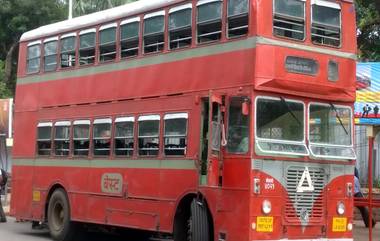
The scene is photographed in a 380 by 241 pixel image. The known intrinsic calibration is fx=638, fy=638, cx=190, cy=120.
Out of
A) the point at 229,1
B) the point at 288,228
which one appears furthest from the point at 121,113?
the point at 288,228

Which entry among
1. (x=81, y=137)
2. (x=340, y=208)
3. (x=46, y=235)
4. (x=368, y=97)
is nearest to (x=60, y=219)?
(x=46, y=235)

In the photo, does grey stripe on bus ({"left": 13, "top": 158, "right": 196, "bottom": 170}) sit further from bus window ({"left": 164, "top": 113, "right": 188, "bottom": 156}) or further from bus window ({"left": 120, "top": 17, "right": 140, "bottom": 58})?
bus window ({"left": 120, "top": 17, "right": 140, "bottom": 58})

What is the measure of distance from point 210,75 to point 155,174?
223 cm

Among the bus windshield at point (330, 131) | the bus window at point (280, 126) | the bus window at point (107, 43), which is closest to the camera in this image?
the bus window at point (280, 126)

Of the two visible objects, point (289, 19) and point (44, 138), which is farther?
point (44, 138)

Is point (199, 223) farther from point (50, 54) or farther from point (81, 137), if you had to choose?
point (50, 54)

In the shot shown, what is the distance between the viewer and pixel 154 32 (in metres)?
12.2

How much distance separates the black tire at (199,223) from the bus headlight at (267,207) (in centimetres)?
113

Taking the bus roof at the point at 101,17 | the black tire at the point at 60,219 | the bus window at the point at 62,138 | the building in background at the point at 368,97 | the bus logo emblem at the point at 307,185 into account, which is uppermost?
the bus roof at the point at 101,17

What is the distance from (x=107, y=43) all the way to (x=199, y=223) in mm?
4788

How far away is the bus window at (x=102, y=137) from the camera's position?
13.1 meters

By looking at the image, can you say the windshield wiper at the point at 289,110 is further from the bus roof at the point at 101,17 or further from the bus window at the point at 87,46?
the bus window at the point at 87,46

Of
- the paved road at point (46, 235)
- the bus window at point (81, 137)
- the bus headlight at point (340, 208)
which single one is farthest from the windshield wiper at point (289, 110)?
the bus window at point (81, 137)

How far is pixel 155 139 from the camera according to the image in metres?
11.9
